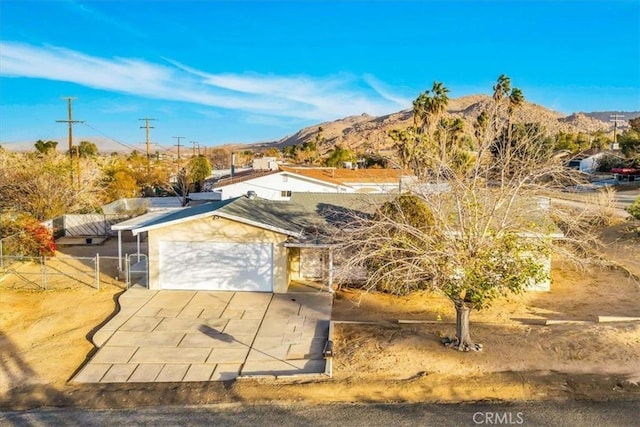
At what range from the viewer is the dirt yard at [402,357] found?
10914mm

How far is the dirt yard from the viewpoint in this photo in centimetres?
1091

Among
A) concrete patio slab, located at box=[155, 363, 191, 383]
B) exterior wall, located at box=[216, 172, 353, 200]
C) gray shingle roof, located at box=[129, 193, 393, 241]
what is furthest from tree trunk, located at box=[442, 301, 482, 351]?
exterior wall, located at box=[216, 172, 353, 200]

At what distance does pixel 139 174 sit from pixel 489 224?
48246 mm

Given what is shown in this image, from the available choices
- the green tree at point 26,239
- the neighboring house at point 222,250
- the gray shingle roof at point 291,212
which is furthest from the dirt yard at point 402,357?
the green tree at point 26,239

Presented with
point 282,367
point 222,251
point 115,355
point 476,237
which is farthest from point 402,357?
point 222,251

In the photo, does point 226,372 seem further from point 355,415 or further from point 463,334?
point 463,334

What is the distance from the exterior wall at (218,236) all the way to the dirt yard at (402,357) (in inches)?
88.1

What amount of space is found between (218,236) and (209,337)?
5209 millimetres

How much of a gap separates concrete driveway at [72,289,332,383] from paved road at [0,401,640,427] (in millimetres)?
1524

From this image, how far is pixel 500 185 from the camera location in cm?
1249

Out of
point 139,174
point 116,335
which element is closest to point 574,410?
point 116,335

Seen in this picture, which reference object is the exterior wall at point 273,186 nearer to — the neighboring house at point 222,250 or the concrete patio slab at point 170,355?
the neighboring house at point 222,250

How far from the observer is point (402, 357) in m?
12.4

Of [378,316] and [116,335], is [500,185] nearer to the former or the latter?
[378,316]
